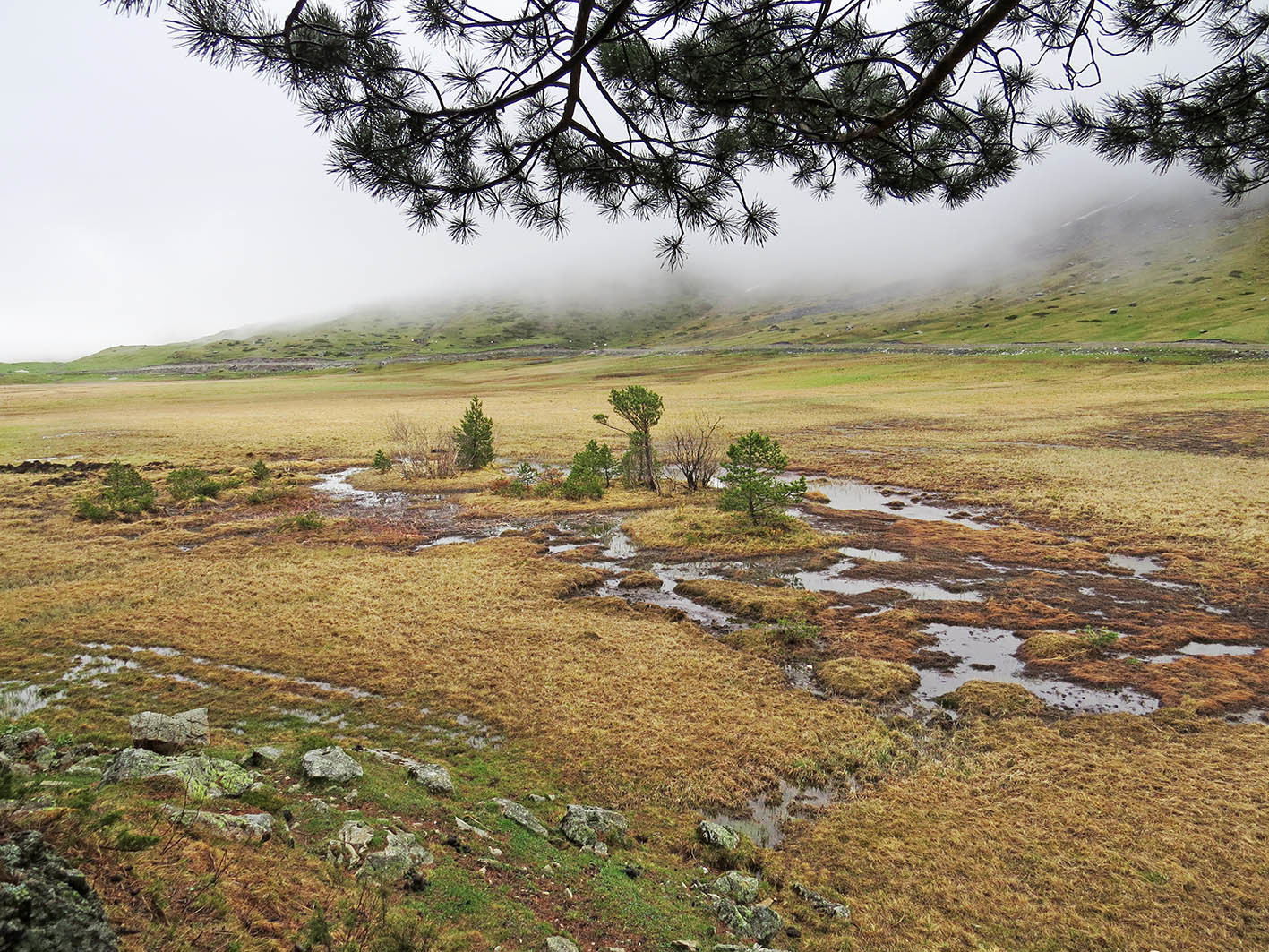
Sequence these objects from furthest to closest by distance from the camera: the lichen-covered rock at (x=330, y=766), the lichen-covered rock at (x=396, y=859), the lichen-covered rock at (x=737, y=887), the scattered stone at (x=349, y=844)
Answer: the lichen-covered rock at (x=330, y=766), the lichen-covered rock at (x=737, y=887), the scattered stone at (x=349, y=844), the lichen-covered rock at (x=396, y=859)

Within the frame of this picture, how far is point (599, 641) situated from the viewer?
41.2 ft

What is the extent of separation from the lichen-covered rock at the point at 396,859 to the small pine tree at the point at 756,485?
50.2ft

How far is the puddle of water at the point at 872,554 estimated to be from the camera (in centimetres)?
1805

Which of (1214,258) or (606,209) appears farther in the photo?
(1214,258)

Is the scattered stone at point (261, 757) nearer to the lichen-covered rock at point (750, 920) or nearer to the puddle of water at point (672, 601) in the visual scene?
the lichen-covered rock at point (750, 920)

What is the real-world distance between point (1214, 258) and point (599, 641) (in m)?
173

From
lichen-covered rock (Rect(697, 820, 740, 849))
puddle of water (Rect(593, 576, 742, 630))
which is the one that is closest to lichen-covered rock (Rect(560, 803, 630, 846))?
lichen-covered rock (Rect(697, 820, 740, 849))

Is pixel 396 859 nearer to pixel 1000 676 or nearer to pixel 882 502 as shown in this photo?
pixel 1000 676

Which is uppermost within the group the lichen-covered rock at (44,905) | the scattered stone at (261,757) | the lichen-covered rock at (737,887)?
the lichen-covered rock at (44,905)

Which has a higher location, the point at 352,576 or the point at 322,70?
the point at 322,70

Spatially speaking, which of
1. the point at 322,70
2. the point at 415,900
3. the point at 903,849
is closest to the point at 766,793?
the point at 903,849

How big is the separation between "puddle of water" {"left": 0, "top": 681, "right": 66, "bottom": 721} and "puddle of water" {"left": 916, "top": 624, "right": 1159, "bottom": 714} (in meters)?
13.9

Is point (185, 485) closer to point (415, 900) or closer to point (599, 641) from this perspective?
point (599, 641)

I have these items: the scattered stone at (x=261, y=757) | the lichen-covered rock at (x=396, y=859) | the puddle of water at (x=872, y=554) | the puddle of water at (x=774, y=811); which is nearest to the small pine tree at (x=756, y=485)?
the puddle of water at (x=872, y=554)
